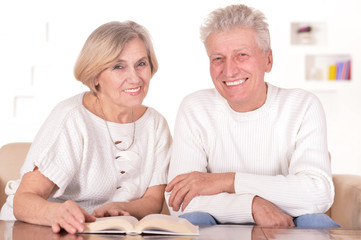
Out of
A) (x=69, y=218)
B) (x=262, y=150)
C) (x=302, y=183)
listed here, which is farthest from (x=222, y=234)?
(x=262, y=150)

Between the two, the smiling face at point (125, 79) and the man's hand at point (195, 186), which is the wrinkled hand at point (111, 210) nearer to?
the man's hand at point (195, 186)

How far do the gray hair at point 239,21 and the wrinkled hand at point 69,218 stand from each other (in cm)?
95

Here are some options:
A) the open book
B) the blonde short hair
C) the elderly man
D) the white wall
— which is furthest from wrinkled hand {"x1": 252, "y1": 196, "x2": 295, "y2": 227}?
the white wall

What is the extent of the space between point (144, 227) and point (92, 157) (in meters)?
0.69

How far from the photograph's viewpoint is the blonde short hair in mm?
1982

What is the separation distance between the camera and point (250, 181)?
1.85 meters

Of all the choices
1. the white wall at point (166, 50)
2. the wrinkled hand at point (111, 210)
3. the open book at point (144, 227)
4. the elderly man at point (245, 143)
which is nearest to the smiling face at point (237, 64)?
the elderly man at point (245, 143)

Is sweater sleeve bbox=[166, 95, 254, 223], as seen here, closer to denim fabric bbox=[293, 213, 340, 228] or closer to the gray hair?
denim fabric bbox=[293, 213, 340, 228]

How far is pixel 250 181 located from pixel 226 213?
0.49 feet

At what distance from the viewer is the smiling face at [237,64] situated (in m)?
2.00

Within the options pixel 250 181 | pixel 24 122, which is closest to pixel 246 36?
pixel 250 181

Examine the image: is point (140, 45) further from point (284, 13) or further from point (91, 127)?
point (284, 13)

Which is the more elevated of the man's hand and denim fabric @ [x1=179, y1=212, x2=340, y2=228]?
the man's hand

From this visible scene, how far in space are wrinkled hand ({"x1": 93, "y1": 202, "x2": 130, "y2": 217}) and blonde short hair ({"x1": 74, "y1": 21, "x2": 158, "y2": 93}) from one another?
0.50 m
